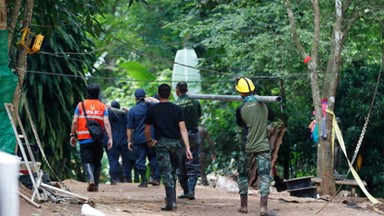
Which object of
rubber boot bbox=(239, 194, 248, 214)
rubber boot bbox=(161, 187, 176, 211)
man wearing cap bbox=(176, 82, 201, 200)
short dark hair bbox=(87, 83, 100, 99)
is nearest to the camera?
rubber boot bbox=(161, 187, 176, 211)

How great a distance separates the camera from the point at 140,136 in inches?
588

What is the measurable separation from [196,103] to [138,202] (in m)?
1.78

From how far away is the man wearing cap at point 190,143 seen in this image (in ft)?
40.1

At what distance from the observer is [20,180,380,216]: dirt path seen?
32.0ft

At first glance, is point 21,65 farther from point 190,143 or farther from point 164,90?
point 190,143

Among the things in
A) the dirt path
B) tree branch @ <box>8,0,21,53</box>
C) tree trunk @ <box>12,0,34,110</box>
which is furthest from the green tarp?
the dirt path

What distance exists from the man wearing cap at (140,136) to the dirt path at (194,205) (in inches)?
18.7

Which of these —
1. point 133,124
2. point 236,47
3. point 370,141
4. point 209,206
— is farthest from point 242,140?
point 370,141

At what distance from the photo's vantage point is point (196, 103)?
12.4 metres

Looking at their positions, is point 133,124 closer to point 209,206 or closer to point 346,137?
point 209,206

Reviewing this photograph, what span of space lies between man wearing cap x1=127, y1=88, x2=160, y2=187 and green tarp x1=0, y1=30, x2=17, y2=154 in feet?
15.7

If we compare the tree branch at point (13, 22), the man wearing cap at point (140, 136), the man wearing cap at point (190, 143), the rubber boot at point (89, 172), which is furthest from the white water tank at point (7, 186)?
the man wearing cap at point (140, 136)

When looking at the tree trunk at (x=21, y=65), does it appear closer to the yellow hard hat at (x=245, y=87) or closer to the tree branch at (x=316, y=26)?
the yellow hard hat at (x=245, y=87)

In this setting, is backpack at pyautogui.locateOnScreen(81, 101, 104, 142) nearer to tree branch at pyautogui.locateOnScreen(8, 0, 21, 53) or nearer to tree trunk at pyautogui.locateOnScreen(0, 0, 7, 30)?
tree branch at pyautogui.locateOnScreen(8, 0, 21, 53)
